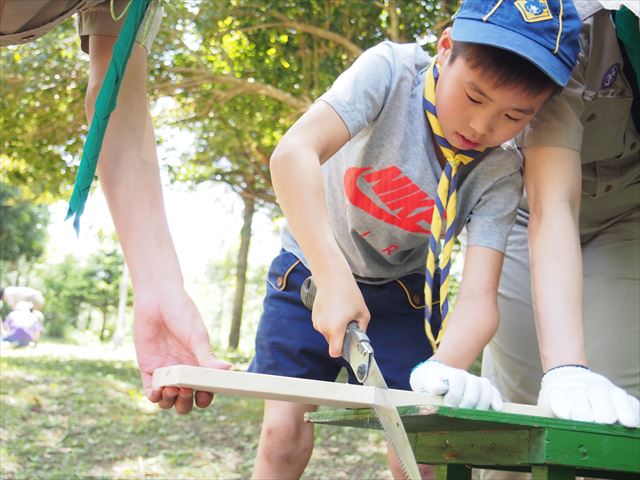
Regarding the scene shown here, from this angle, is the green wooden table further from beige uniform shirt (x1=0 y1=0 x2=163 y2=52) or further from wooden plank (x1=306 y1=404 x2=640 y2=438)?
beige uniform shirt (x1=0 y1=0 x2=163 y2=52)

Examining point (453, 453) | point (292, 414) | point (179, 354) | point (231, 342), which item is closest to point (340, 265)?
point (179, 354)

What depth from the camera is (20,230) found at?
2092cm

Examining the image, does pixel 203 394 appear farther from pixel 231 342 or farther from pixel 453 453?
pixel 231 342

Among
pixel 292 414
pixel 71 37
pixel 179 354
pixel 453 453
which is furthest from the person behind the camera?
pixel 71 37

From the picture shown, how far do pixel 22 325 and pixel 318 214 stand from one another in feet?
32.5

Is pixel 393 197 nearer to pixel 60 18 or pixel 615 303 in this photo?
pixel 615 303

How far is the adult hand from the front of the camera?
1.42 meters

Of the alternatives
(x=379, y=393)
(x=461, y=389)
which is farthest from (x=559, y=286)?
(x=379, y=393)

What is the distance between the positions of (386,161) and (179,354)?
856 mm

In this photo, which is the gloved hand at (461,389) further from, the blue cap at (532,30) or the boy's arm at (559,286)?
the blue cap at (532,30)

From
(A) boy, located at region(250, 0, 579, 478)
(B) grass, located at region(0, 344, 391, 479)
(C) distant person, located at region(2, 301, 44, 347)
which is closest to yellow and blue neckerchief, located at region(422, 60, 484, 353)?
(A) boy, located at region(250, 0, 579, 478)

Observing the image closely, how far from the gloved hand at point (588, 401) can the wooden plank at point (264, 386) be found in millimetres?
322

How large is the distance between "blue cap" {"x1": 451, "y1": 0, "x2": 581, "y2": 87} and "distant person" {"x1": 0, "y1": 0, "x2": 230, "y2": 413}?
0.72 m

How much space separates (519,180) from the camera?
2078 mm
